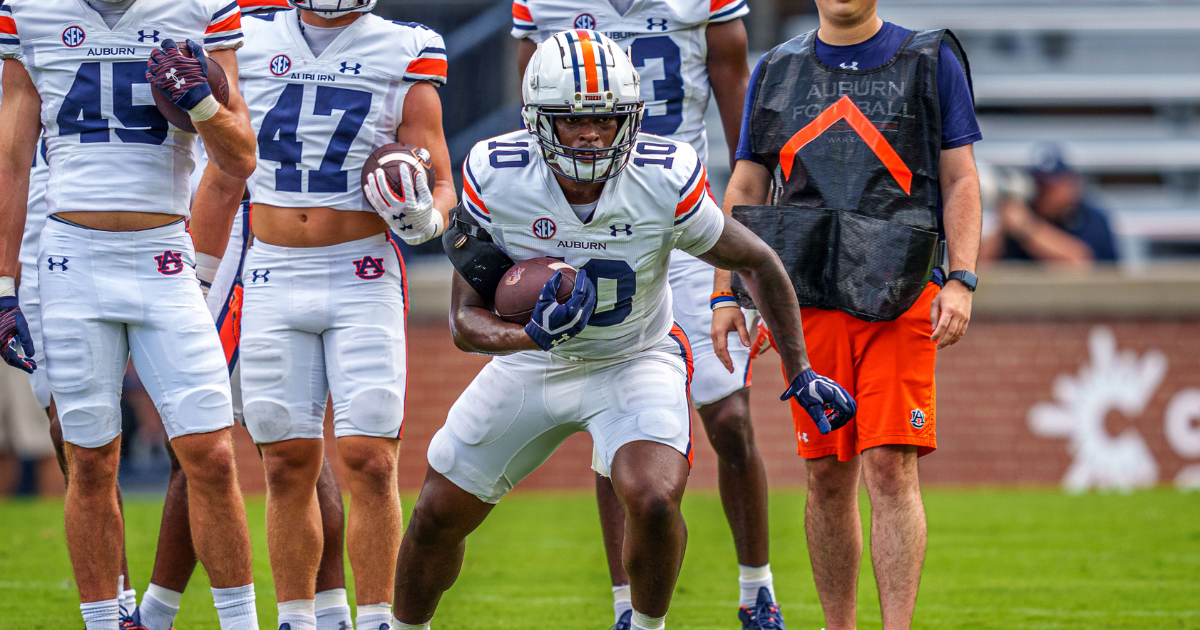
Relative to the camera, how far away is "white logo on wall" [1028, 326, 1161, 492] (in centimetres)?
1113

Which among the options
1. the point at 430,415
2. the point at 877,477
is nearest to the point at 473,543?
the point at 430,415

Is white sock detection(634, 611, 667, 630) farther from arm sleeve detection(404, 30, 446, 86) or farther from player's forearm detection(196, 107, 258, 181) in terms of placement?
arm sleeve detection(404, 30, 446, 86)

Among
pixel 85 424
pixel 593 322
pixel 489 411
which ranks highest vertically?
pixel 593 322

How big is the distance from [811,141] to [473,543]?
472cm

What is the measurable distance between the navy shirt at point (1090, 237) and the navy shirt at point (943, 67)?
8.43 metres

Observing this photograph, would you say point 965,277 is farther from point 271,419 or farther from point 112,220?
point 112,220

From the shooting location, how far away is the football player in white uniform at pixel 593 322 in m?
4.18

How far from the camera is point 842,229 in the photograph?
4.64 meters

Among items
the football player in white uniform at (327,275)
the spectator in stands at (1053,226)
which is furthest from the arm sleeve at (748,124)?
the spectator in stands at (1053,226)

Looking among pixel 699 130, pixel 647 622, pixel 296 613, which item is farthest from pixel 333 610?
pixel 699 130

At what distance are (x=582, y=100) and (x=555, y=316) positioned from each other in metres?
0.69

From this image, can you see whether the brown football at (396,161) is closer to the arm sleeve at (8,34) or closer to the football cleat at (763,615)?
the arm sleeve at (8,34)

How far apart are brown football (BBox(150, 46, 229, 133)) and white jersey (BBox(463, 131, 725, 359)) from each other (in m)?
0.83

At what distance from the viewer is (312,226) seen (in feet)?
16.0
